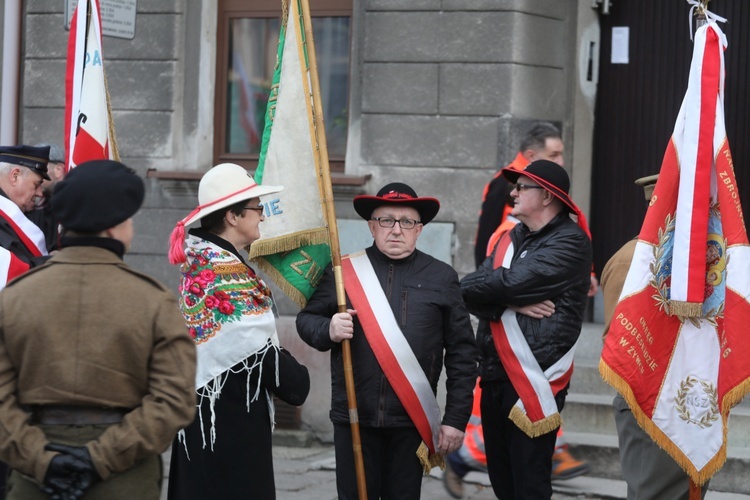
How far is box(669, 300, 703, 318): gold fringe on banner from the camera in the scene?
16.2ft

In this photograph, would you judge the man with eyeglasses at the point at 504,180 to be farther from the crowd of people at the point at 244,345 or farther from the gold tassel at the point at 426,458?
the gold tassel at the point at 426,458

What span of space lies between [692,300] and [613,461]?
9.27 ft

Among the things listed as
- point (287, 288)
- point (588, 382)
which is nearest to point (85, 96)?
point (287, 288)

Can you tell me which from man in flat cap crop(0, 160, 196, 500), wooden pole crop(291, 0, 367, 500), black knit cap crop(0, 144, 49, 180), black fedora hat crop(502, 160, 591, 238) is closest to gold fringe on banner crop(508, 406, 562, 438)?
wooden pole crop(291, 0, 367, 500)

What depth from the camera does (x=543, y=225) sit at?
5.70 metres

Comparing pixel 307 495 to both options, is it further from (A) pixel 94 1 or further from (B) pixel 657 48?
(B) pixel 657 48

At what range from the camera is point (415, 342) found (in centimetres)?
515

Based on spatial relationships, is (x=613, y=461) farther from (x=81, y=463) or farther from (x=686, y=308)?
(x=81, y=463)

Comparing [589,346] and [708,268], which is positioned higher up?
[708,268]

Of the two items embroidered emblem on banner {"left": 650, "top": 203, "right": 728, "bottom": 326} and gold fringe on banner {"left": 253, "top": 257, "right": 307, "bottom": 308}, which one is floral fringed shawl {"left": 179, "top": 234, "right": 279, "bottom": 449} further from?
embroidered emblem on banner {"left": 650, "top": 203, "right": 728, "bottom": 326}

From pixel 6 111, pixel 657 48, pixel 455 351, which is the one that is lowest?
pixel 455 351

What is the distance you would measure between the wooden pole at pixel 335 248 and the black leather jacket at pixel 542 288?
736mm

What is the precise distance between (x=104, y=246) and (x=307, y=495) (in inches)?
155

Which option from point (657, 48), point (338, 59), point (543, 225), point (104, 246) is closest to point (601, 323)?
point (657, 48)
